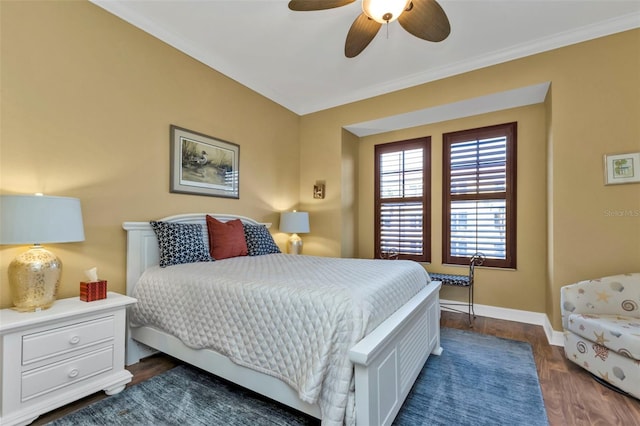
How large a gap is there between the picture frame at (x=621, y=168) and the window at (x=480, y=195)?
96cm

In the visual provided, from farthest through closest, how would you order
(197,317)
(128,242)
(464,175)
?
1. (464,175)
2. (128,242)
3. (197,317)

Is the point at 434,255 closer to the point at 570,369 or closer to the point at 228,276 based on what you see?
the point at 570,369

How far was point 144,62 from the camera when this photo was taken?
8.46 feet

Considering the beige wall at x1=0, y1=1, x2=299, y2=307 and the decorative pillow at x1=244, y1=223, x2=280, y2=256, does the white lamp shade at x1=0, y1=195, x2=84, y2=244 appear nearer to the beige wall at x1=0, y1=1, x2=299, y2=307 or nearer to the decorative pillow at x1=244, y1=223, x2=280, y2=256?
the beige wall at x1=0, y1=1, x2=299, y2=307

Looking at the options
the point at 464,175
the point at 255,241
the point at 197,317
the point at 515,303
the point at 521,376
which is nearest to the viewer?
the point at 197,317

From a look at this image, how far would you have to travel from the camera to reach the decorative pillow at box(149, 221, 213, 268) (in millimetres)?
2371

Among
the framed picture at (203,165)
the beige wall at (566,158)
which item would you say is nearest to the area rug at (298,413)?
the beige wall at (566,158)

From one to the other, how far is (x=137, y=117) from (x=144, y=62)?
520 millimetres

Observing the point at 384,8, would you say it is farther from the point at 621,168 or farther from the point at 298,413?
the point at 298,413

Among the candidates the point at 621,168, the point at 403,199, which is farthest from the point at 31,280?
the point at 621,168

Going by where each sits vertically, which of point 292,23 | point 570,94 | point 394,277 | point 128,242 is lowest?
point 394,277

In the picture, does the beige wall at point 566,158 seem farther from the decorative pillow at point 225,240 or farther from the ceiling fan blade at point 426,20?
the decorative pillow at point 225,240

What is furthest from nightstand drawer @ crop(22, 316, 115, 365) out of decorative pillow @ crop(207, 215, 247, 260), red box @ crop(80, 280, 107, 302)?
decorative pillow @ crop(207, 215, 247, 260)

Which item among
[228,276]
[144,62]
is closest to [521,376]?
[228,276]
